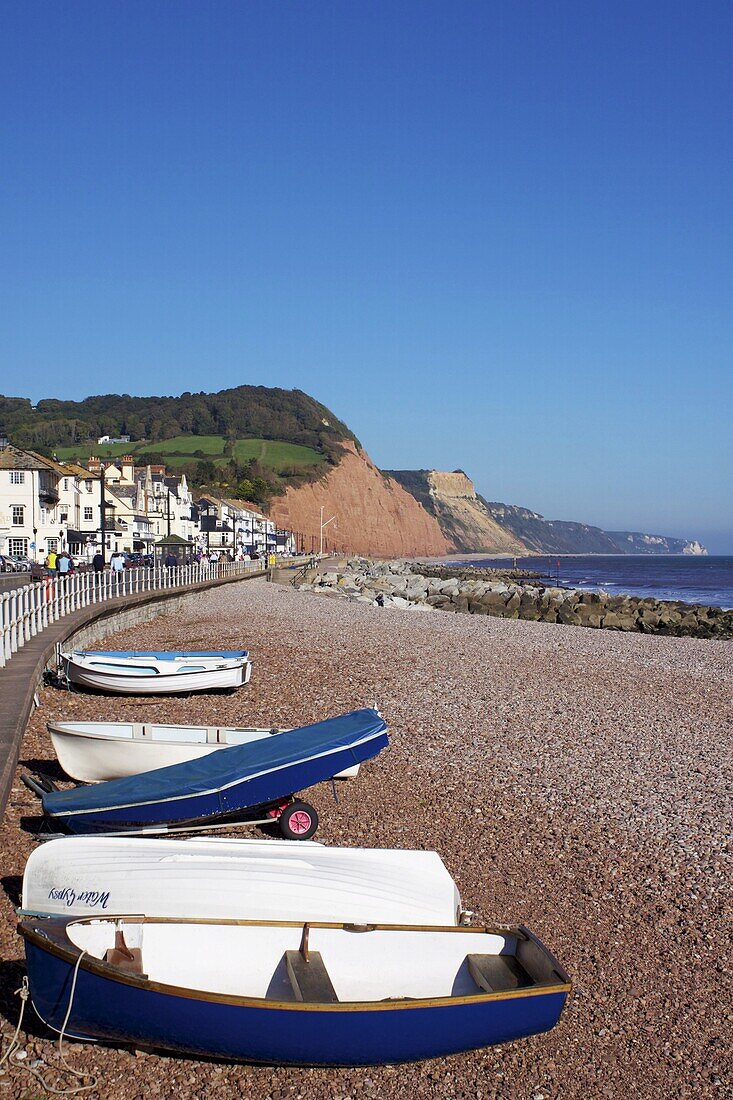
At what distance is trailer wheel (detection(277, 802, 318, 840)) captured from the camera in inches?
347

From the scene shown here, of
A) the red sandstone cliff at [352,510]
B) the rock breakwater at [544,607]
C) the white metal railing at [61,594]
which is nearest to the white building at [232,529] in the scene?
the red sandstone cliff at [352,510]

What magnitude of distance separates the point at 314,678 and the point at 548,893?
11.0 m

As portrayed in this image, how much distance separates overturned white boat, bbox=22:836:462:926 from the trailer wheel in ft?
8.56

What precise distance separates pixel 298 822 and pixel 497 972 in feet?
12.1

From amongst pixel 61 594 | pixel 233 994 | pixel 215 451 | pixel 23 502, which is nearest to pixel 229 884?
pixel 233 994

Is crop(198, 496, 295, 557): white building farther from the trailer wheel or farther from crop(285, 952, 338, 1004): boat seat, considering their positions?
crop(285, 952, 338, 1004): boat seat

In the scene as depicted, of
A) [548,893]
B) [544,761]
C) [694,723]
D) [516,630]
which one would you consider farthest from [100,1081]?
[516,630]

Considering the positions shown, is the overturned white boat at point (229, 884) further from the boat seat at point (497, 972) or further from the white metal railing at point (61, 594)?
the white metal railing at point (61, 594)

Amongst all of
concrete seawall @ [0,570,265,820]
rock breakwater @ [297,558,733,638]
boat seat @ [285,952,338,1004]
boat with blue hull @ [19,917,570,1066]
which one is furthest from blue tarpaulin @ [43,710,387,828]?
rock breakwater @ [297,558,733,638]

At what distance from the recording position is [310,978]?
521cm

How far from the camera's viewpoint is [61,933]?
→ 17.0 ft

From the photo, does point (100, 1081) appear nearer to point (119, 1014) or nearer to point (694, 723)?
point (119, 1014)

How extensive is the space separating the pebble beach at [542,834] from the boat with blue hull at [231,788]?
0.61 meters

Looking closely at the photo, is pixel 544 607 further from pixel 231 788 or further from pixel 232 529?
pixel 232 529
